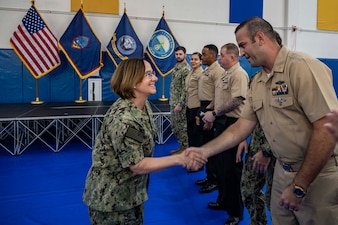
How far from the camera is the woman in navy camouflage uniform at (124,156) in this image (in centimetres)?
141

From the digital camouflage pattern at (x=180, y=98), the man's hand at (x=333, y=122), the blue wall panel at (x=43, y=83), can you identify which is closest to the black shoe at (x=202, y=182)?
the digital camouflage pattern at (x=180, y=98)

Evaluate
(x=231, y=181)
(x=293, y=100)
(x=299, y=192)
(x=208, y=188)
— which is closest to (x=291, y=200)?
(x=299, y=192)

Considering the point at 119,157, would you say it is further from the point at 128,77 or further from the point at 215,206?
the point at 215,206

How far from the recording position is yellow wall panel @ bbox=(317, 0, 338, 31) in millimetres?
9219

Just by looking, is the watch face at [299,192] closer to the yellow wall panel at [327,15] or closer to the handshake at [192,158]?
the handshake at [192,158]

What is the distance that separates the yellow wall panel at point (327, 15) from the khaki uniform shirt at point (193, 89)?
21.9 feet

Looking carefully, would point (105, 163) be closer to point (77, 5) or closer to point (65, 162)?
point (65, 162)

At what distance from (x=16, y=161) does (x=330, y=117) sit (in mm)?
4791

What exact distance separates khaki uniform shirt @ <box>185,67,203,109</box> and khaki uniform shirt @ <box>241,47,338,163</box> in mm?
2703

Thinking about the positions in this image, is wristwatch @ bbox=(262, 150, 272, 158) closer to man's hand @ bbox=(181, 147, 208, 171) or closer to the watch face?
man's hand @ bbox=(181, 147, 208, 171)

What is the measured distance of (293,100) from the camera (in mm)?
1400

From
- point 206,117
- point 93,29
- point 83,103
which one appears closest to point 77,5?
point 93,29

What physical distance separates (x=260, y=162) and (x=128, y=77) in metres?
1.12

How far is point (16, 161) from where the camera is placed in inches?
187
